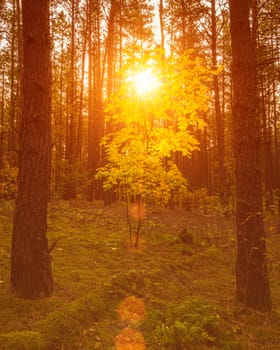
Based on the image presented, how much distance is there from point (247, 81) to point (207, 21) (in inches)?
423

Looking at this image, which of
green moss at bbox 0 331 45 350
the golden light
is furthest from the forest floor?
the golden light

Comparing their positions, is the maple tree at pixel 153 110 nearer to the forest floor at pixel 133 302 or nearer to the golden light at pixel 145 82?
the golden light at pixel 145 82

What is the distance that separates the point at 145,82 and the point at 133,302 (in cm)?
543

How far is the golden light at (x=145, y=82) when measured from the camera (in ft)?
25.9

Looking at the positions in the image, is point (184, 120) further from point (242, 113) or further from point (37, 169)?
point (37, 169)

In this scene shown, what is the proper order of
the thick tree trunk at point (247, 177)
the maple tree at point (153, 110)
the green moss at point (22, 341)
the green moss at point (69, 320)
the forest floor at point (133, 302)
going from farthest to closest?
the maple tree at point (153, 110)
the thick tree trunk at point (247, 177)
the forest floor at point (133, 302)
the green moss at point (69, 320)
the green moss at point (22, 341)

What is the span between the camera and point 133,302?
5188 millimetres

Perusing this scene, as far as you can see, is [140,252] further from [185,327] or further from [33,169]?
[33,169]

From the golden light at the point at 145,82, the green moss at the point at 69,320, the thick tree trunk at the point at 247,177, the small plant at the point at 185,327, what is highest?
the golden light at the point at 145,82

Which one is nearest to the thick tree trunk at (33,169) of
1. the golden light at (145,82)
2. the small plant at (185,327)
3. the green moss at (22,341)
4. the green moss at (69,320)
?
the green moss at (69,320)

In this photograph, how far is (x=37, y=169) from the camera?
4734 millimetres

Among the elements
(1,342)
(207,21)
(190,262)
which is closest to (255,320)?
(190,262)

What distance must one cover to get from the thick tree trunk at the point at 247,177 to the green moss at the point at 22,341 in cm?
375

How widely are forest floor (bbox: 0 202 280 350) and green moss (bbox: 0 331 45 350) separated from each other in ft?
0.03
